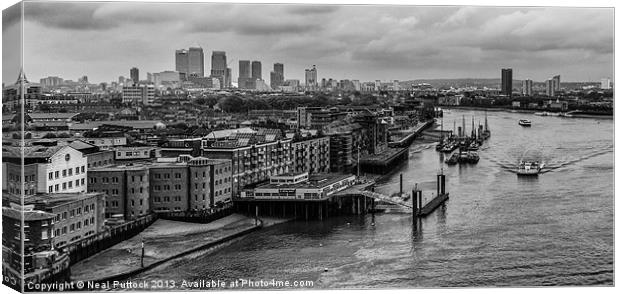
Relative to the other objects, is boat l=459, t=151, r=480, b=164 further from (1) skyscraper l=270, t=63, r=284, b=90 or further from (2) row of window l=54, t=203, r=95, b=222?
(2) row of window l=54, t=203, r=95, b=222

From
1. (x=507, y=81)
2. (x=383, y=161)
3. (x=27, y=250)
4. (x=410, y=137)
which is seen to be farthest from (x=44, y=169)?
(x=410, y=137)

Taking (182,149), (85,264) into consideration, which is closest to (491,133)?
(182,149)

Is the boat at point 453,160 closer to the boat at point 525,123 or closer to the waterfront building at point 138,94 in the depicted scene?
the boat at point 525,123

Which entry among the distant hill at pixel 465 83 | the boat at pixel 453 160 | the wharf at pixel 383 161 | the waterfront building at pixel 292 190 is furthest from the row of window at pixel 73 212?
the boat at pixel 453 160

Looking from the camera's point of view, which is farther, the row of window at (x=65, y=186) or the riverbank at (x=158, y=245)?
the row of window at (x=65, y=186)

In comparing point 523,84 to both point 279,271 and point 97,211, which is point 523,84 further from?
point 97,211
